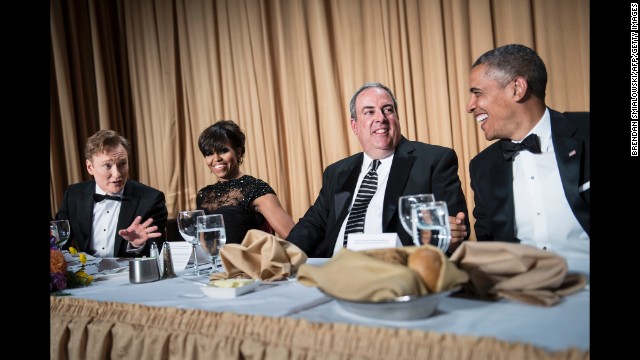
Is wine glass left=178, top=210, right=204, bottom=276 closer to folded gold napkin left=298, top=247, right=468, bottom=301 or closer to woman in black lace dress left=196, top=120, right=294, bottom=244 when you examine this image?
→ folded gold napkin left=298, top=247, right=468, bottom=301

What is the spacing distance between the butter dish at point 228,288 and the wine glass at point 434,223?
1.56 ft

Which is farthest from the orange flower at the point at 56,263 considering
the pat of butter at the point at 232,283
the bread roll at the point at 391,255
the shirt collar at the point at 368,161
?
the shirt collar at the point at 368,161

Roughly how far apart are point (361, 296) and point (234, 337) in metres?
0.34

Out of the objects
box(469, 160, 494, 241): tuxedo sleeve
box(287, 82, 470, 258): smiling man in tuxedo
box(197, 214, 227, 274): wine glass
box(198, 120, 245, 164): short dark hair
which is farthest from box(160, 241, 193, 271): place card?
box(198, 120, 245, 164): short dark hair

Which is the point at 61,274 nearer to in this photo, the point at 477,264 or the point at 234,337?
the point at 234,337

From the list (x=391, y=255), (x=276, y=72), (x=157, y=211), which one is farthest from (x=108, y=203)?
Result: (x=391, y=255)

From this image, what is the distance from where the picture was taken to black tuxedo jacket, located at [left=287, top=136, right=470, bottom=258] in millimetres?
2564

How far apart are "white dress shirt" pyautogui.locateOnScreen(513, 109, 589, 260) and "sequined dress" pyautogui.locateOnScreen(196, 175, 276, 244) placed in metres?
1.70

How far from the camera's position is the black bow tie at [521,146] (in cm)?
224

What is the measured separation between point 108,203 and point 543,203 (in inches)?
101

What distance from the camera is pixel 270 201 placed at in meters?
3.46

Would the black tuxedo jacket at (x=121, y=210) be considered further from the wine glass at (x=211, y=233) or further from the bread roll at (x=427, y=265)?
the bread roll at (x=427, y=265)

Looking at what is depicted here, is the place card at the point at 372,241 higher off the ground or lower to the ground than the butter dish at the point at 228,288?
higher
